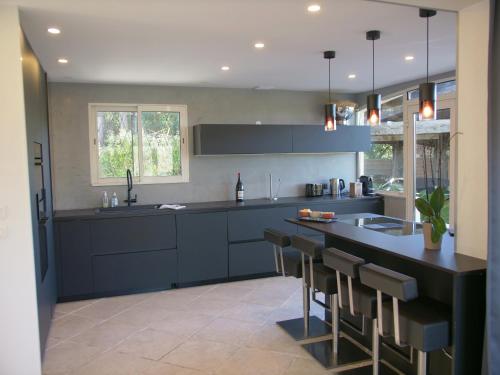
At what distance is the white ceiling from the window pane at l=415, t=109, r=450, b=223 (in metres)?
0.65

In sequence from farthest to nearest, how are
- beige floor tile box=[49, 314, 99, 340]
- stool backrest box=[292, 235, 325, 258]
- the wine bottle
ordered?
1. the wine bottle
2. beige floor tile box=[49, 314, 99, 340]
3. stool backrest box=[292, 235, 325, 258]

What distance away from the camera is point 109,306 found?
482cm

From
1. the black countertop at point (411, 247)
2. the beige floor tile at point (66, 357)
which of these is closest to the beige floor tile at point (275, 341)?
the black countertop at point (411, 247)

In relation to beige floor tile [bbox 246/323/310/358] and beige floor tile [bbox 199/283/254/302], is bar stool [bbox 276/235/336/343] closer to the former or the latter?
beige floor tile [bbox 246/323/310/358]

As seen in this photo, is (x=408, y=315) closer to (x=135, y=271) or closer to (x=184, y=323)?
(x=184, y=323)

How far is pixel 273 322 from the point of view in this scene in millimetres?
4250

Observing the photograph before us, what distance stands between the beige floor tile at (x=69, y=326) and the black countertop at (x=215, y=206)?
107 cm

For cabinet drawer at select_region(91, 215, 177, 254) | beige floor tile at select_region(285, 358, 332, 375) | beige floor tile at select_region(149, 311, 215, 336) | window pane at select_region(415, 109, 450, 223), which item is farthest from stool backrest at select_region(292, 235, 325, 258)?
window pane at select_region(415, 109, 450, 223)

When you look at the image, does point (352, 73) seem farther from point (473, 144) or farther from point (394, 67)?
point (473, 144)

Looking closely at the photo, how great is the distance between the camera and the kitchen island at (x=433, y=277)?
251 centimetres

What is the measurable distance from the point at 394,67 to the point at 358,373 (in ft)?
10.6

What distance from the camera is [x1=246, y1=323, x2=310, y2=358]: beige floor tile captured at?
3.65m

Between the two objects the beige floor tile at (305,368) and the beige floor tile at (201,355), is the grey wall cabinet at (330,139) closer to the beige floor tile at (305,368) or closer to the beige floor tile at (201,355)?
the beige floor tile at (201,355)

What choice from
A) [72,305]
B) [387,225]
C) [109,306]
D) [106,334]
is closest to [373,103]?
[387,225]
